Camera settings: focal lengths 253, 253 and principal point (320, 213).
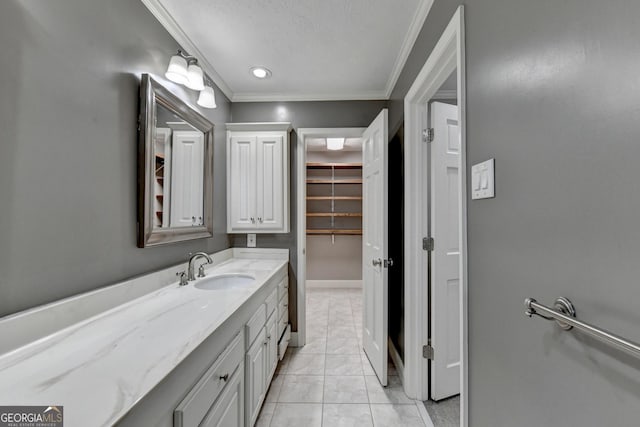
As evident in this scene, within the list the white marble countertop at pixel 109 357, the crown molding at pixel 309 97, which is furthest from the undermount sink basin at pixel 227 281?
the crown molding at pixel 309 97

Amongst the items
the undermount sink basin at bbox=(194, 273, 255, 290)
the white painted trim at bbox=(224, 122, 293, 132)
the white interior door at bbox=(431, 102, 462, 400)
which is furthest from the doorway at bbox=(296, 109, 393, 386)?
the undermount sink basin at bbox=(194, 273, 255, 290)

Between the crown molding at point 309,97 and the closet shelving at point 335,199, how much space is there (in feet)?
6.37

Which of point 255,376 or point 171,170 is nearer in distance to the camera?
point 255,376

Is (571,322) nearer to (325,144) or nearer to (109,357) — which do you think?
(109,357)

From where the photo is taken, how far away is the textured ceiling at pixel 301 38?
1494 mm

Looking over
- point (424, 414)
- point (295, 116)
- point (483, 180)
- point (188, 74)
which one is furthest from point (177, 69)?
point (424, 414)

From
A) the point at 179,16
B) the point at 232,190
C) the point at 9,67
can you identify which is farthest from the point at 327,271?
the point at 9,67

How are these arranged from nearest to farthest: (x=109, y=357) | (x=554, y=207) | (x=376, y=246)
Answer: (x=554, y=207) < (x=109, y=357) < (x=376, y=246)

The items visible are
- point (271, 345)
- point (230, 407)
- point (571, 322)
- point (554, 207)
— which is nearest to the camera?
point (571, 322)

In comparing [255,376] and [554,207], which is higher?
[554,207]

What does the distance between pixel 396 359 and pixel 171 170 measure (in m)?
2.31

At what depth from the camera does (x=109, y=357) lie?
0.76 meters

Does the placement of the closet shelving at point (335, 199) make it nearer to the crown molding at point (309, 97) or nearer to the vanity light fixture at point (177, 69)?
the crown molding at point (309, 97)

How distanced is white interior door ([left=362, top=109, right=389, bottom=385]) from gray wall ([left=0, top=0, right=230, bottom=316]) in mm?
1549
